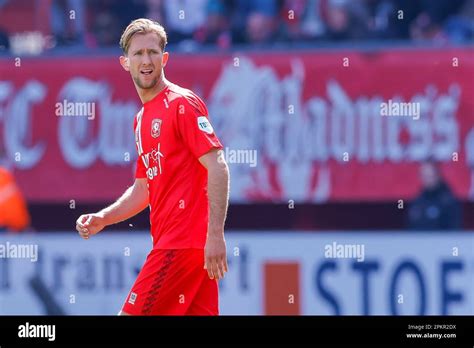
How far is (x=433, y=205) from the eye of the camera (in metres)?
11.1

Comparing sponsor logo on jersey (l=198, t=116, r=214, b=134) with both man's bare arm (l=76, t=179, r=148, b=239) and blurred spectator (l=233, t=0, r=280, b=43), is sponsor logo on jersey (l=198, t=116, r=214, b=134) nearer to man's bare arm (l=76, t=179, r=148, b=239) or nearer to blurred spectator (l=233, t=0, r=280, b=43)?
man's bare arm (l=76, t=179, r=148, b=239)

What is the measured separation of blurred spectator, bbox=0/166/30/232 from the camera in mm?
11188

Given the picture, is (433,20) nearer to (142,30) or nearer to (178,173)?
(142,30)

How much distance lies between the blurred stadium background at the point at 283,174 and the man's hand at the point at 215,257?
4911 mm

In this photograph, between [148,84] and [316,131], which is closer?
[148,84]

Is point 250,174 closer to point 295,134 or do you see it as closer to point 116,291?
point 295,134

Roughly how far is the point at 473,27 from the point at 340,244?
232cm

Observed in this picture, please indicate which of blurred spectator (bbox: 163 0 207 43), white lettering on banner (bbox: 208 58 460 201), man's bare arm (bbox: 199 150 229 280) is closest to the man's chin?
man's bare arm (bbox: 199 150 229 280)

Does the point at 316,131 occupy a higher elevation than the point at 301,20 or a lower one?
lower
